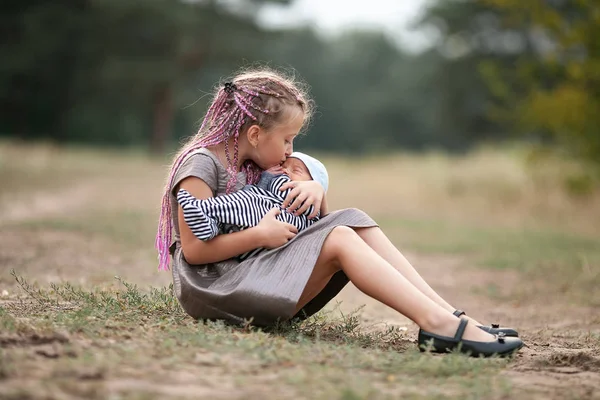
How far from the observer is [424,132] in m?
52.9

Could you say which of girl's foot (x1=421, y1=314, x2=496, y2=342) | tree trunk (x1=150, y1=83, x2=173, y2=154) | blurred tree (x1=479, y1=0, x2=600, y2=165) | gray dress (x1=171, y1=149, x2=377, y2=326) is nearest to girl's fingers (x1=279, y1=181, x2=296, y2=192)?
gray dress (x1=171, y1=149, x2=377, y2=326)

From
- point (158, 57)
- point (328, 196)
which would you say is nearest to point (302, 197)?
point (328, 196)

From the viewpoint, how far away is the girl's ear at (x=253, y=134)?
3691 mm

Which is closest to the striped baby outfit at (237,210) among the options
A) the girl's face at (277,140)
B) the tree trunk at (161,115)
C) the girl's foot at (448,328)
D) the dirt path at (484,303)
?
the girl's face at (277,140)

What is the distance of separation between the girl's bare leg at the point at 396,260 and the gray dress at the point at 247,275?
0.18 ft

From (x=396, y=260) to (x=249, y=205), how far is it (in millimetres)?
751

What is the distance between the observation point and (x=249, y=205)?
11.8 feet

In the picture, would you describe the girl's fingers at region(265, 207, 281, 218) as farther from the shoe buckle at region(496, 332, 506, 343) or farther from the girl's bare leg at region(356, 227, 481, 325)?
the shoe buckle at region(496, 332, 506, 343)

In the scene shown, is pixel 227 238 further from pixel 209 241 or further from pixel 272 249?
pixel 272 249

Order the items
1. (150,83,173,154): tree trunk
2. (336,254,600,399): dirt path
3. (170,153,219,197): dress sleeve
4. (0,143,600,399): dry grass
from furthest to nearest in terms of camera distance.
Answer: (150,83,173,154): tree trunk
(170,153,219,197): dress sleeve
(336,254,600,399): dirt path
(0,143,600,399): dry grass

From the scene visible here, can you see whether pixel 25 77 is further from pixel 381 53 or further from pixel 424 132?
pixel 381 53

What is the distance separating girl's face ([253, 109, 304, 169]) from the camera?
146 inches

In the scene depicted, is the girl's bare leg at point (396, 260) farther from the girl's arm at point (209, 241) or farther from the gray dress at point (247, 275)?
the girl's arm at point (209, 241)

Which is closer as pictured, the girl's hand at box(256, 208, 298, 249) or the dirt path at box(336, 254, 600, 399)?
the dirt path at box(336, 254, 600, 399)
